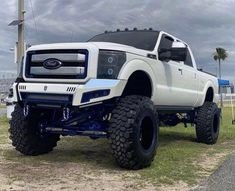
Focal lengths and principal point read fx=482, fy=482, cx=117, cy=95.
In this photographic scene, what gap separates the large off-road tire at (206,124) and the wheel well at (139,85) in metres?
3.34

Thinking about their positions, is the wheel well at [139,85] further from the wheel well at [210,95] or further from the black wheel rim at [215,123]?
the wheel well at [210,95]

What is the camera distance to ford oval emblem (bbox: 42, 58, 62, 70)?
287 inches

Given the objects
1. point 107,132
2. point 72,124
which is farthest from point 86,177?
point 72,124

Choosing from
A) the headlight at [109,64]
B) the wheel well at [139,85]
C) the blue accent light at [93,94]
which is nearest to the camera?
the blue accent light at [93,94]

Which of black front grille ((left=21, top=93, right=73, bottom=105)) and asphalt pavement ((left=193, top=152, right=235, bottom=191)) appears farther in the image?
black front grille ((left=21, top=93, right=73, bottom=105))

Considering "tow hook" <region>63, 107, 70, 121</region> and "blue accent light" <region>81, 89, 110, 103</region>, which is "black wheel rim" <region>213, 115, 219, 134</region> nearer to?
"tow hook" <region>63, 107, 70, 121</region>

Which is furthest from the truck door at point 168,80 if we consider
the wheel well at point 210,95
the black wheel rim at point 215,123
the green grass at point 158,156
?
the wheel well at point 210,95

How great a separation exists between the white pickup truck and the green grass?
30cm

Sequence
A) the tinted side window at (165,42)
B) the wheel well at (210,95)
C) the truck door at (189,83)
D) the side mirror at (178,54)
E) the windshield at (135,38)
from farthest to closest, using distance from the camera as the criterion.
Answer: the wheel well at (210,95) → the truck door at (189,83) → the tinted side window at (165,42) → the windshield at (135,38) → the side mirror at (178,54)

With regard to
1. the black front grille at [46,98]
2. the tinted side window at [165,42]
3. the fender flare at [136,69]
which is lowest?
the black front grille at [46,98]

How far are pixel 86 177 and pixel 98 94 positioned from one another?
3.91 ft

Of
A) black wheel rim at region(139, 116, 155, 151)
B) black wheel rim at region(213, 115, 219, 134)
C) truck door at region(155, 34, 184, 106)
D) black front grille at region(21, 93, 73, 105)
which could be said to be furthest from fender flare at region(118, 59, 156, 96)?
black wheel rim at region(213, 115, 219, 134)

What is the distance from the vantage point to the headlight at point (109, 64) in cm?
709

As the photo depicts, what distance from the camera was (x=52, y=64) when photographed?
734 centimetres
